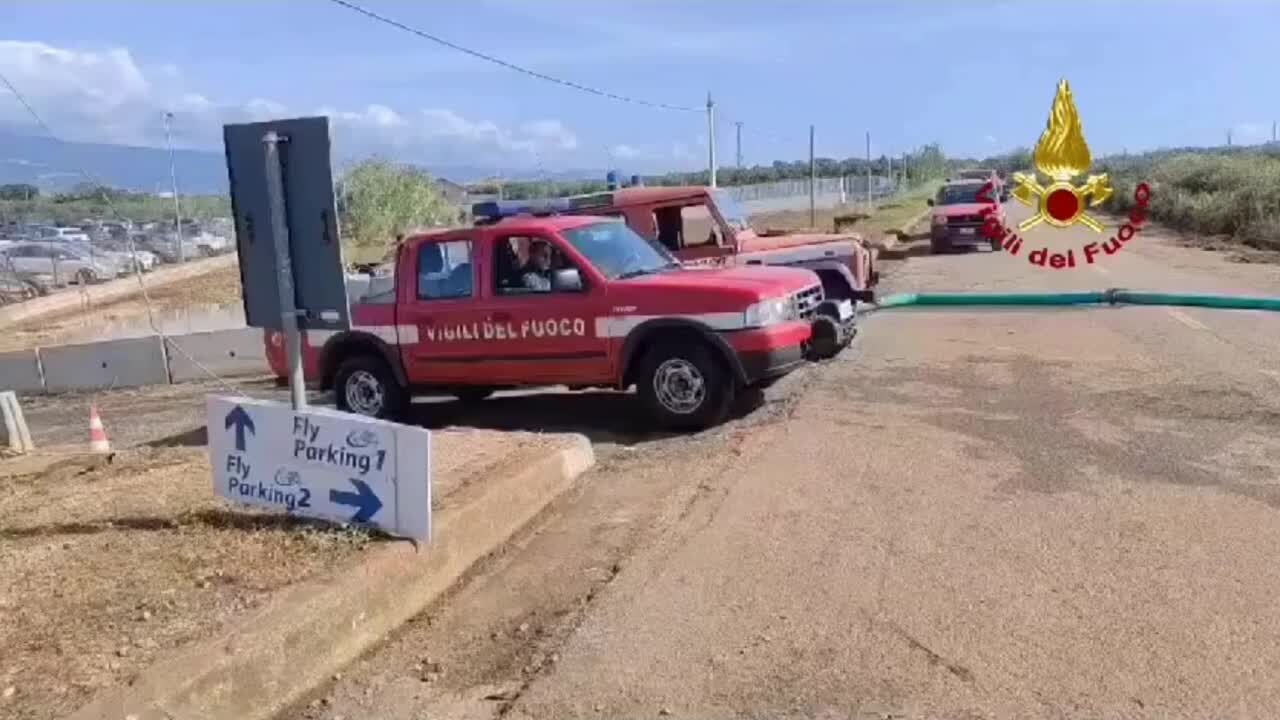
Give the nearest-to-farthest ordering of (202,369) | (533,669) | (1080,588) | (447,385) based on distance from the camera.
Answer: (533,669) < (1080,588) < (447,385) < (202,369)

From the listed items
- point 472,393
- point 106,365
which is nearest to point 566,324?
point 472,393

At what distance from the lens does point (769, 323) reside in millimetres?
9781

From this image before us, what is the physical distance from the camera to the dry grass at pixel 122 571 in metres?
4.66

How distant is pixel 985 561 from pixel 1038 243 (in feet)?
101

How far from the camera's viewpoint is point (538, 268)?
10586 millimetres

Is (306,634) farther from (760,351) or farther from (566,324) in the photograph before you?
(566,324)

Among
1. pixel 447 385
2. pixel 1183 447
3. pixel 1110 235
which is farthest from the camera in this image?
pixel 1110 235

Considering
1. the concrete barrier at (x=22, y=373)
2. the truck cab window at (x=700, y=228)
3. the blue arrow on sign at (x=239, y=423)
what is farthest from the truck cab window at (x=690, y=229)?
the concrete barrier at (x=22, y=373)

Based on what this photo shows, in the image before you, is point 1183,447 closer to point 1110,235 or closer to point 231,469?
point 231,469

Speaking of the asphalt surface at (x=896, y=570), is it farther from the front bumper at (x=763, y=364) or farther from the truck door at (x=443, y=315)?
the truck door at (x=443, y=315)

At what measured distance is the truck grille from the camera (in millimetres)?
10375

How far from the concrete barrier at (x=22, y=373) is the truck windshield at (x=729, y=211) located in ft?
33.1

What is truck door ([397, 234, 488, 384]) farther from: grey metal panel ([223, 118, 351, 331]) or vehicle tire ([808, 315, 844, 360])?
grey metal panel ([223, 118, 351, 331])

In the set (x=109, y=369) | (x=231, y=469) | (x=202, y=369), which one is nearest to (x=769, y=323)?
(x=231, y=469)
